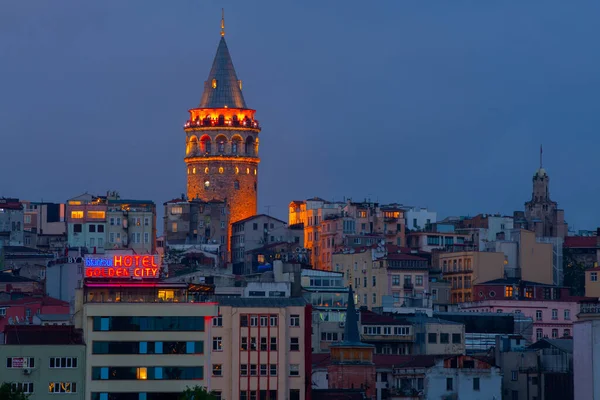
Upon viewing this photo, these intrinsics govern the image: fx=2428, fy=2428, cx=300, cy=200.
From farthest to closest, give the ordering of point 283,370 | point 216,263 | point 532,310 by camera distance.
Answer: point 216,263
point 532,310
point 283,370

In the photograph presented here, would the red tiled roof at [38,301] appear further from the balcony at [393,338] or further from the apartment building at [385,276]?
the apartment building at [385,276]

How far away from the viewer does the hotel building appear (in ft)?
346

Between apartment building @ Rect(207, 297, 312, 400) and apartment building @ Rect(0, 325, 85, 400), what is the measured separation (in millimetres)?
11291

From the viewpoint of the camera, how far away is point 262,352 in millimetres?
116688

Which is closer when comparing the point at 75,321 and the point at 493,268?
the point at 75,321

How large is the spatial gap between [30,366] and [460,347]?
47.3 m

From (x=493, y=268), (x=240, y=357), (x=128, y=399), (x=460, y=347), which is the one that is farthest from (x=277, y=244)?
(x=128, y=399)

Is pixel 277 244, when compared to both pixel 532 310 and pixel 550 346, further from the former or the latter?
pixel 550 346

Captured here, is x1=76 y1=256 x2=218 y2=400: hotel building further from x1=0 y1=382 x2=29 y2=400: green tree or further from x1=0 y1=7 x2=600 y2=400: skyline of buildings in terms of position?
x1=0 y1=382 x2=29 y2=400: green tree

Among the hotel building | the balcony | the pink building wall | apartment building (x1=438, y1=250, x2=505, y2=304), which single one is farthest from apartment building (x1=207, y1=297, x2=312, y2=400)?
apartment building (x1=438, y1=250, x2=505, y2=304)

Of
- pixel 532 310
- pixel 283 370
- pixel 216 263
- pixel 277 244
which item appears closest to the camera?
pixel 283 370

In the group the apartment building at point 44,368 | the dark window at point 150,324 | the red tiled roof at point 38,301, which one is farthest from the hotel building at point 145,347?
the red tiled roof at point 38,301

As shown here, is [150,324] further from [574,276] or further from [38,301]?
[574,276]

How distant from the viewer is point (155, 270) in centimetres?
10975
